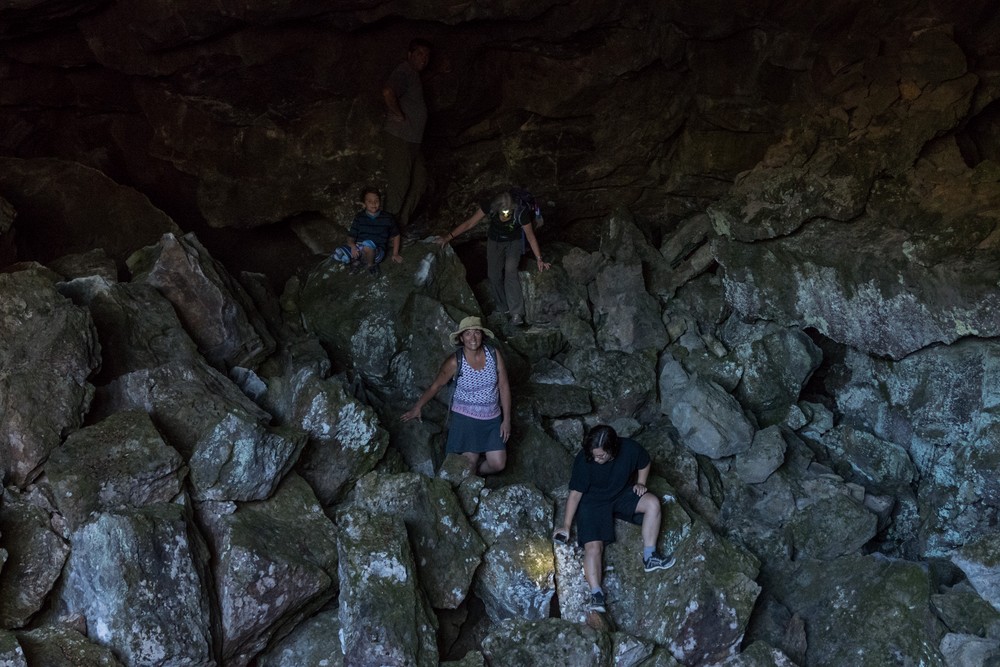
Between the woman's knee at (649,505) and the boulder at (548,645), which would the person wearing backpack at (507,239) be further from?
the boulder at (548,645)

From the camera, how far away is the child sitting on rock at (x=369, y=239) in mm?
7203

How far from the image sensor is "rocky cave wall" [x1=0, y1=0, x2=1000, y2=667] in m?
5.16

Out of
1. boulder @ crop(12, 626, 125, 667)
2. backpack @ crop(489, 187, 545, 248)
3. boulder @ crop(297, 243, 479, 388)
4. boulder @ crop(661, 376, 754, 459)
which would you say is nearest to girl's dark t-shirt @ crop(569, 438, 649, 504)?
boulder @ crop(661, 376, 754, 459)

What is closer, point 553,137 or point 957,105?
point 957,105

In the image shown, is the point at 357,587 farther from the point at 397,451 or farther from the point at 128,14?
the point at 128,14

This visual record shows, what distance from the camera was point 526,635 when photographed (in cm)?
511

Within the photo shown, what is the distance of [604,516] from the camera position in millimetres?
5605

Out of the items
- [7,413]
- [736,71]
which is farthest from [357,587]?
[736,71]

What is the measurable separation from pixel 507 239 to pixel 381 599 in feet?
11.2

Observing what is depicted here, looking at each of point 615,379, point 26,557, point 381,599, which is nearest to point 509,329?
point 615,379

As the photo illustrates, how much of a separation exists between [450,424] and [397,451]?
41cm

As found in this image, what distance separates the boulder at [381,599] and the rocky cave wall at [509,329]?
0.02 metres

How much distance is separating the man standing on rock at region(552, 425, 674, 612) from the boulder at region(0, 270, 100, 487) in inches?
116

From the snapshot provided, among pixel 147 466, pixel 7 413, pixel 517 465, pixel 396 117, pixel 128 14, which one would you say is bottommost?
pixel 517 465
